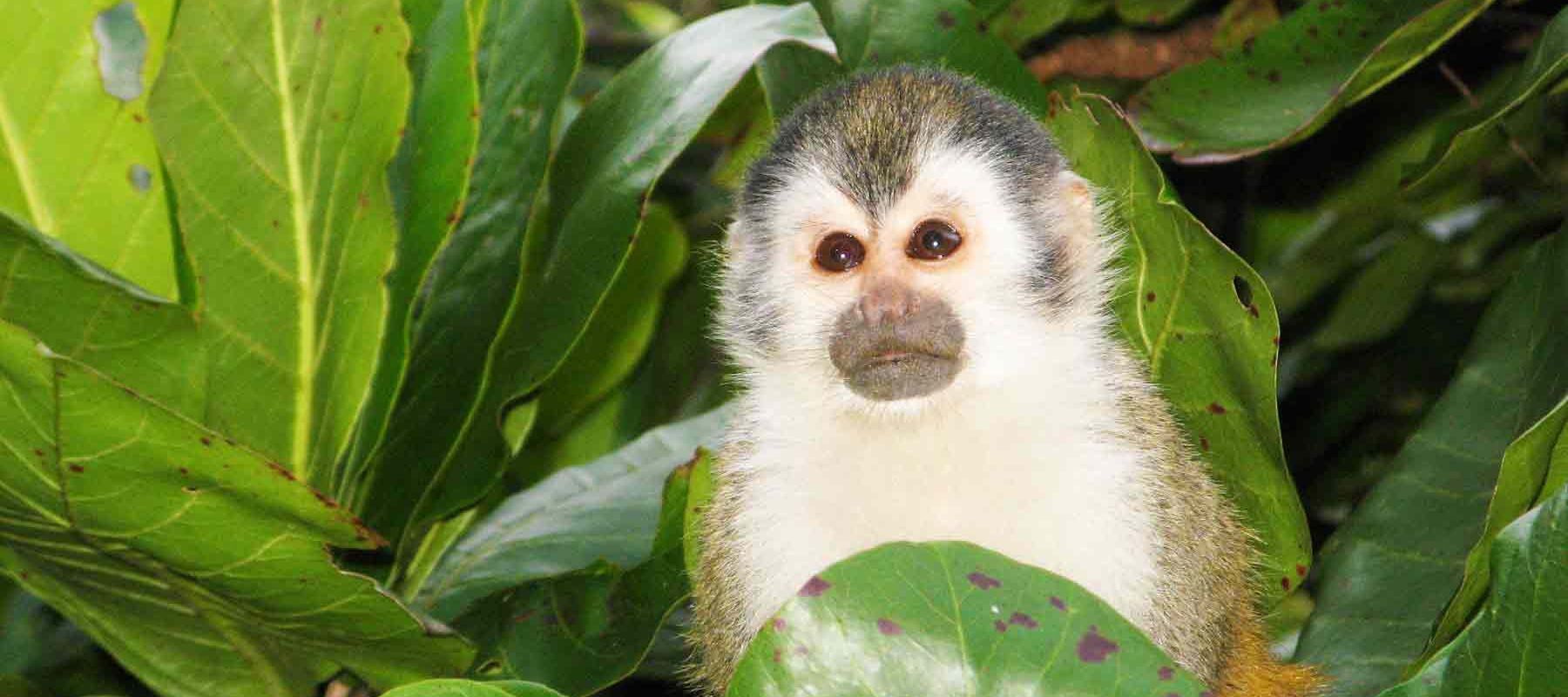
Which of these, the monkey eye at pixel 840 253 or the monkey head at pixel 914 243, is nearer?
the monkey head at pixel 914 243

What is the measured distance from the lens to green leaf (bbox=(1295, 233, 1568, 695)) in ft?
7.56

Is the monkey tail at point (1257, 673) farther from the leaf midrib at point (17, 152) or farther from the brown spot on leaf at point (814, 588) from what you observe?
the leaf midrib at point (17, 152)

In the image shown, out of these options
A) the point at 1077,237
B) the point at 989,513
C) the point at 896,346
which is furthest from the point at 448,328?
the point at 1077,237

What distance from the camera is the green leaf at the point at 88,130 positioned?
2432mm

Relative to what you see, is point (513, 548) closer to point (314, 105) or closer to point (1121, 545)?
point (314, 105)

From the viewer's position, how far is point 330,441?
2396 mm

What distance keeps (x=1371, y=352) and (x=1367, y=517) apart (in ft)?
4.92

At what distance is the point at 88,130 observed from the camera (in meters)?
2.48

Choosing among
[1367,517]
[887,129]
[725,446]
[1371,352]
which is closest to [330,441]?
[725,446]

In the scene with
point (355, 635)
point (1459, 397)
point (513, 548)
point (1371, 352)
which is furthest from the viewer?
point (1371, 352)

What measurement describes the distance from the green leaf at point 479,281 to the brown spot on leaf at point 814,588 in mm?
1029

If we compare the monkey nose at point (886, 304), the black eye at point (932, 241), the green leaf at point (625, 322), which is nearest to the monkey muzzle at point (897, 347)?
the monkey nose at point (886, 304)

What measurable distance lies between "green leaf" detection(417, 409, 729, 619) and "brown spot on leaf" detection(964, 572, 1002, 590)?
3.46 feet

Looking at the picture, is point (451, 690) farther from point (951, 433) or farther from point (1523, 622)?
point (1523, 622)
